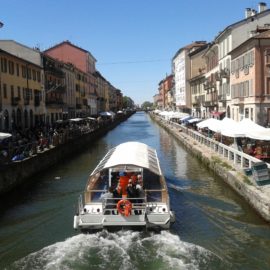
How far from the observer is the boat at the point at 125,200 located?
15.0m

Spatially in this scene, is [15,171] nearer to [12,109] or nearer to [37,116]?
[12,109]

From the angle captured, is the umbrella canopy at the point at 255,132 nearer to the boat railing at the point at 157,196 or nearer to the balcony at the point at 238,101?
the boat railing at the point at 157,196

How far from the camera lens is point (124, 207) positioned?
597 inches

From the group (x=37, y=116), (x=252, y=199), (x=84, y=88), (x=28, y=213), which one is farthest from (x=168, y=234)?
(x=84, y=88)

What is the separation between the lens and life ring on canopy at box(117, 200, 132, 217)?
1506 centimetres

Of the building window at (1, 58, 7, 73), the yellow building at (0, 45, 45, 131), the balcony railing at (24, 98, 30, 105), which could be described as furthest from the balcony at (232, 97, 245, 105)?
the building window at (1, 58, 7, 73)

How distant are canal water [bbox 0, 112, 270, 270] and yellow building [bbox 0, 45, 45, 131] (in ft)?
63.0

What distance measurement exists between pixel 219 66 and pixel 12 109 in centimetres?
2804

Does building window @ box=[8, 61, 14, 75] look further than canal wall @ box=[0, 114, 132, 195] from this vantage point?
Yes

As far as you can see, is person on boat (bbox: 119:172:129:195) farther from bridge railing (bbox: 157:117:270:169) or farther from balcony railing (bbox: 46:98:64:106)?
balcony railing (bbox: 46:98:64:106)

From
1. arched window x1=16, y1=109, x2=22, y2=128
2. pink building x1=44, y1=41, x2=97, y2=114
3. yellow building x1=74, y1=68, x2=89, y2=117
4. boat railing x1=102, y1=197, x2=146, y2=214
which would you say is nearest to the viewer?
boat railing x1=102, y1=197, x2=146, y2=214

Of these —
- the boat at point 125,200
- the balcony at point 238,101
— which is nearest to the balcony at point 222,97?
the balcony at point 238,101

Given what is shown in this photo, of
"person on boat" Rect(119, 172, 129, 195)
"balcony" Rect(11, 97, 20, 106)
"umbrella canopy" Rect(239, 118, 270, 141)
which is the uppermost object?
"balcony" Rect(11, 97, 20, 106)

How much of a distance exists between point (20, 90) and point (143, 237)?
1403 inches
